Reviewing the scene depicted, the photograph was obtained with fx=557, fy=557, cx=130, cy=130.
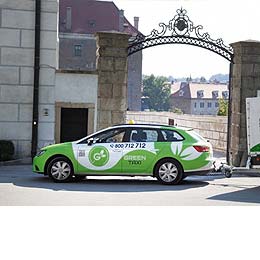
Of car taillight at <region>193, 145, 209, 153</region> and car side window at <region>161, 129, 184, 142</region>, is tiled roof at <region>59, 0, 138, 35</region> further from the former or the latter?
car taillight at <region>193, 145, 209, 153</region>

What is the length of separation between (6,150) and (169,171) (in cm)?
620

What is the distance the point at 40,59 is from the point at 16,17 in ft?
4.91

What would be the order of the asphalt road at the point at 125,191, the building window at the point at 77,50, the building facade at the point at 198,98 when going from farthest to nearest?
the building facade at the point at 198,98
the building window at the point at 77,50
the asphalt road at the point at 125,191

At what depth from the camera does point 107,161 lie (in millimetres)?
13055

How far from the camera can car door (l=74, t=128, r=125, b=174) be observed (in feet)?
42.8

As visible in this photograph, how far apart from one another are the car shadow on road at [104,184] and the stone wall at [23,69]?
3.65m

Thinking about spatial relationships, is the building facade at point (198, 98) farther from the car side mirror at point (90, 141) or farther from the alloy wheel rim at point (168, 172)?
the car side mirror at point (90, 141)

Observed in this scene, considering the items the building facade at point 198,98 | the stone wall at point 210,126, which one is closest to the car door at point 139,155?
the stone wall at point 210,126

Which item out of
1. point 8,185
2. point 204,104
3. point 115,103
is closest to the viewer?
point 8,185

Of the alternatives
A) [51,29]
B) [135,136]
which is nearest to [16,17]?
[51,29]

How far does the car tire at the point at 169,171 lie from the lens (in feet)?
42.9

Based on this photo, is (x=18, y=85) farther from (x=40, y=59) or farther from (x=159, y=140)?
(x=159, y=140)

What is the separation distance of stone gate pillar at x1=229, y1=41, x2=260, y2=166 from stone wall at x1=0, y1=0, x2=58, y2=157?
19.8 feet

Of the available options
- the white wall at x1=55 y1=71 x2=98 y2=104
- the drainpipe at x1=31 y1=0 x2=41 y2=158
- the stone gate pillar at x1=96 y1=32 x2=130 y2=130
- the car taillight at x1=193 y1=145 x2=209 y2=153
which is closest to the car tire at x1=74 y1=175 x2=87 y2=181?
the car taillight at x1=193 y1=145 x2=209 y2=153
